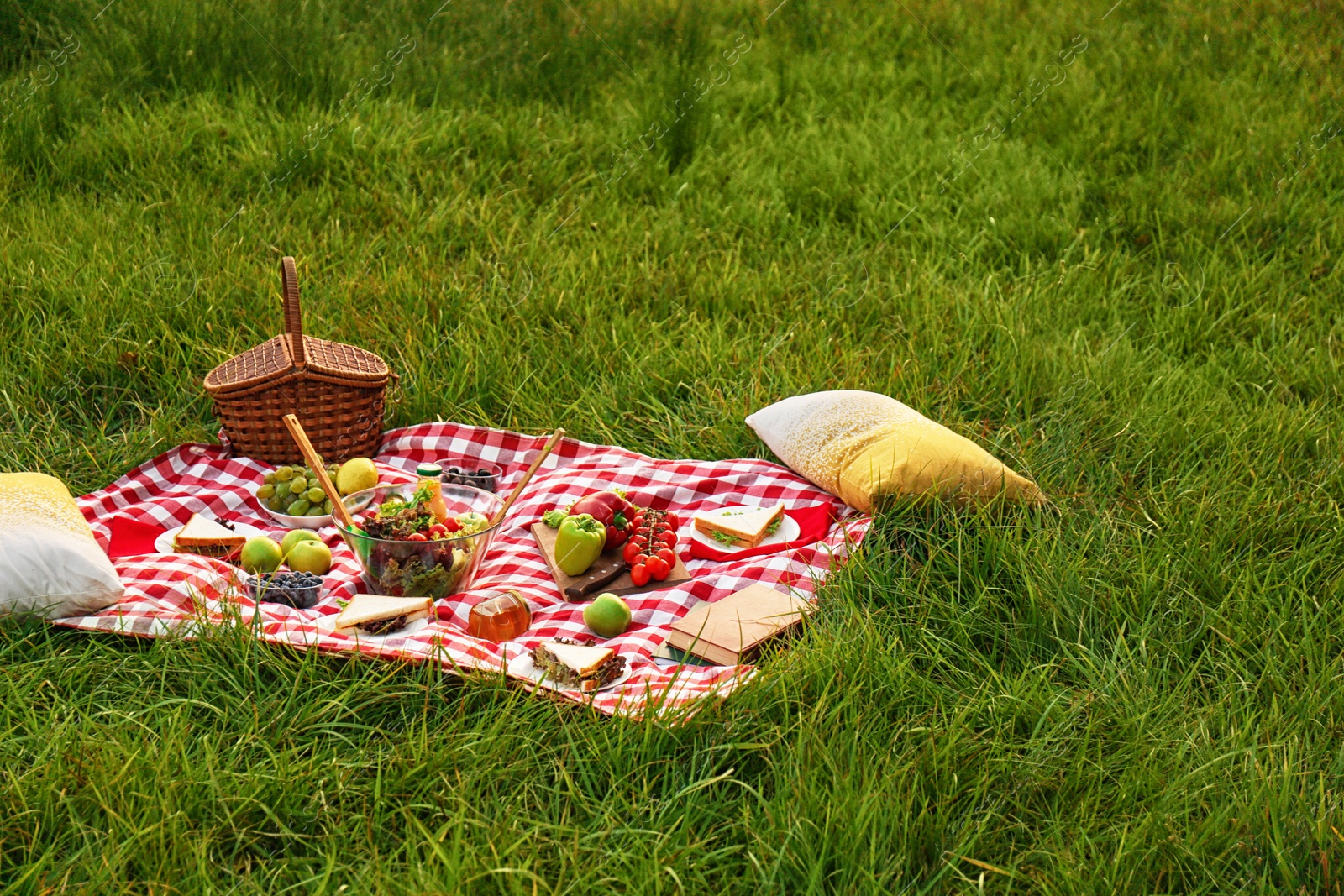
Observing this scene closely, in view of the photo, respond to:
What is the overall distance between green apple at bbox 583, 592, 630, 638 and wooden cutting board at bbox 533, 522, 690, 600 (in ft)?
0.37

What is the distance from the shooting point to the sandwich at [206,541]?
327 centimetres

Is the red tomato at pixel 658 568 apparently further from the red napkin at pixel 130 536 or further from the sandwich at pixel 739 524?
the red napkin at pixel 130 536

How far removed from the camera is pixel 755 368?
4234 mm

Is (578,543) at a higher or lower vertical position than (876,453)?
lower

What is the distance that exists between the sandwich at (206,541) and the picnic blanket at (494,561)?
0.14m

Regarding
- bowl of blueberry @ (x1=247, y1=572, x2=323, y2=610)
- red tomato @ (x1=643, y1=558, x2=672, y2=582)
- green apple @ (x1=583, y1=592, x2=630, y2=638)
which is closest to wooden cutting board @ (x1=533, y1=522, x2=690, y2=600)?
red tomato @ (x1=643, y1=558, x2=672, y2=582)

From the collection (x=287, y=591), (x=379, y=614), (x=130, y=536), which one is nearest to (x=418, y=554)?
(x=379, y=614)

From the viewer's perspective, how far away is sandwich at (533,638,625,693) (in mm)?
2561

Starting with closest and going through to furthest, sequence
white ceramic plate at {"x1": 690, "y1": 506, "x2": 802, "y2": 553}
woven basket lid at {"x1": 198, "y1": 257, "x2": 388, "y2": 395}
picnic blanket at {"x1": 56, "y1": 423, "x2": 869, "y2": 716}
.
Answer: picnic blanket at {"x1": 56, "y1": 423, "x2": 869, "y2": 716}
white ceramic plate at {"x1": 690, "y1": 506, "x2": 802, "y2": 553}
woven basket lid at {"x1": 198, "y1": 257, "x2": 388, "y2": 395}

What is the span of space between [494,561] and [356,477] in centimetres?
60

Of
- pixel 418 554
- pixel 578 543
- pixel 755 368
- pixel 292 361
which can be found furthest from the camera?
pixel 755 368

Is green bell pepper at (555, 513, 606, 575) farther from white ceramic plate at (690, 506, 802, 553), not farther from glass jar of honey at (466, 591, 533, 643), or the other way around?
white ceramic plate at (690, 506, 802, 553)

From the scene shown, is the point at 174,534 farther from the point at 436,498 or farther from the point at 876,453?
the point at 876,453

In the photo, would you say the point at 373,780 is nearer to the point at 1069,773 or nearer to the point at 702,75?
the point at 1069,773
